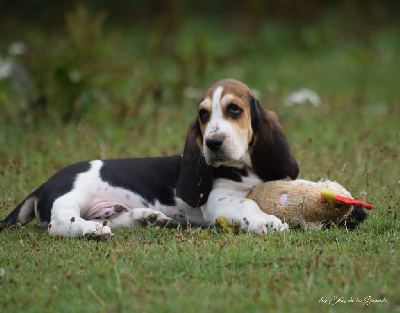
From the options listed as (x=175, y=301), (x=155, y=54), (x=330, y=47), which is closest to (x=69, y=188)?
(x=175, y=301)

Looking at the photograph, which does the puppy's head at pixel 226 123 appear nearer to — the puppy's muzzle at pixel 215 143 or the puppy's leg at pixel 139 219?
the puppy's muzzle at pixel 215 143

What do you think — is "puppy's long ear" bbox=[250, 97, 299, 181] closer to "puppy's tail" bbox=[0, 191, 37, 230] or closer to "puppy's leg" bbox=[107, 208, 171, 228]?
"puppy's leg" bbox=[107, 208, 171, 228]

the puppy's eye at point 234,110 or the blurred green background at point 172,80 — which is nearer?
the puppy's eye at point 234,110

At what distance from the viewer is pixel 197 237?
5035 millimetres

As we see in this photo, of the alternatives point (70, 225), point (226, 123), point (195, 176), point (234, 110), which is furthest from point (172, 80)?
point (70, 225)

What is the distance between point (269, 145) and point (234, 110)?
0.43 meters

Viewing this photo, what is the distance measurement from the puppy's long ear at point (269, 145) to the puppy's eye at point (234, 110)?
0.21m

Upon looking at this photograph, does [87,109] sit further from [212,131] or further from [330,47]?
[330,47]

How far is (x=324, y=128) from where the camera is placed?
9.41m

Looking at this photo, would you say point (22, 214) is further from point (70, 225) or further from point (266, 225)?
point (266, 225)

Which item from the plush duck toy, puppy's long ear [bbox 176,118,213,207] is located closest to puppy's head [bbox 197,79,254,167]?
puppy's long ear [bbox 176,118,213,207]

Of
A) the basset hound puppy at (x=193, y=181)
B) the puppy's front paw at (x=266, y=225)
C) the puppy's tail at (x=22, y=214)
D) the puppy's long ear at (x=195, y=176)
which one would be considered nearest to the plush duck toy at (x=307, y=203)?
the puppy's front paw at (x=266, y=225)

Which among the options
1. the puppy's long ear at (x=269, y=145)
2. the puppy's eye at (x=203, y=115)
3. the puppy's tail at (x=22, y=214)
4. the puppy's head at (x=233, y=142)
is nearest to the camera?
the puppy's head at (x=233, y=142)

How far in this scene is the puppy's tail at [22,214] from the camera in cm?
570
